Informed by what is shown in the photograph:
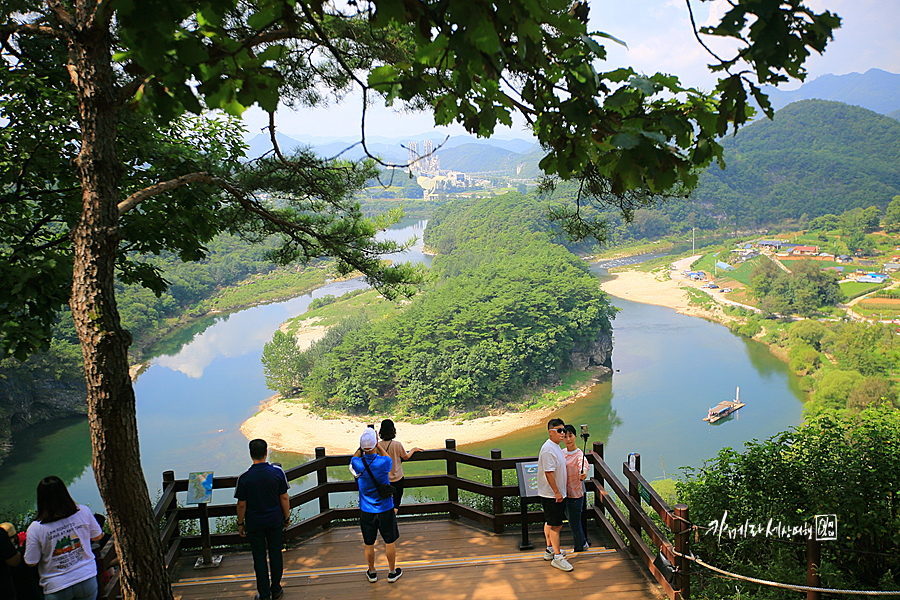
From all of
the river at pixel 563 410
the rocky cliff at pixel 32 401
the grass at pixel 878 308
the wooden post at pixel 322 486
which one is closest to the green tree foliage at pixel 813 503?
the wooden post at pixel 322 486

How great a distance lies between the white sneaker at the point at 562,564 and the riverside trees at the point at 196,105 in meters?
2.21

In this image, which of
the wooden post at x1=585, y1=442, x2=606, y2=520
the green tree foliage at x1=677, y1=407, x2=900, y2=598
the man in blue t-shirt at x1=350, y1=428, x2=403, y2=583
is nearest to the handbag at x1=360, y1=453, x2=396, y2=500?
the man in blue t-shirt at x1=350, y1=428, x2=403, y2=583

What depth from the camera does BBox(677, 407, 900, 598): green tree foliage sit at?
3.80 meters

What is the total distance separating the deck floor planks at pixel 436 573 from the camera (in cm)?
341

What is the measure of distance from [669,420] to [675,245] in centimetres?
4901

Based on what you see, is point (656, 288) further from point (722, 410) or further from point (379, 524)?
point (379, 524)

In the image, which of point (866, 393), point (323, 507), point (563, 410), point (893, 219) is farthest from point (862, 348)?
point (893, 219)

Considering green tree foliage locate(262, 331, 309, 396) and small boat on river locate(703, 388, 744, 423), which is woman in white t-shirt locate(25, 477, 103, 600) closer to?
small boat on river locate(703, 388, 744, 423)

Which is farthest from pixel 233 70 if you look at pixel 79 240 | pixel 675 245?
pixel 675 245

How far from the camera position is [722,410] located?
80.2 feet

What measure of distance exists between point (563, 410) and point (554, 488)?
24036 millimetres

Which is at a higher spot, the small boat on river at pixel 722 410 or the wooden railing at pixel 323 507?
the wooden railing at pixel 323 507

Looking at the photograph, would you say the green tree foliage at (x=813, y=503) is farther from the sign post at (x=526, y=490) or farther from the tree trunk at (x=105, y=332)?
the tree trunk at (x=105, y=332)

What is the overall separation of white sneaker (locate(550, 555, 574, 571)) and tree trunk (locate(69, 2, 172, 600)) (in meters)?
2.16
